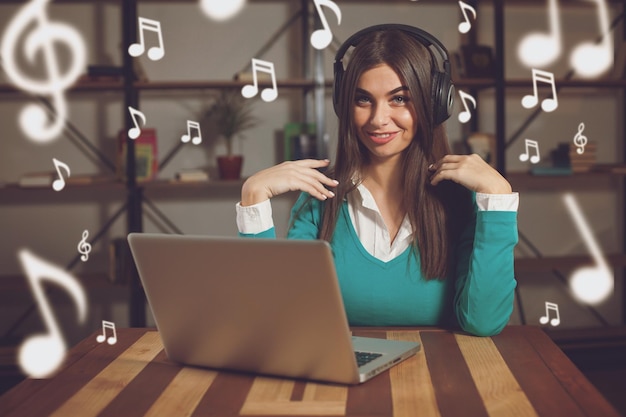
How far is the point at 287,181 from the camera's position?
1.56 meters

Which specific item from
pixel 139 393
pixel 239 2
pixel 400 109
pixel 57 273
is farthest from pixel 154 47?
pixel 139 393

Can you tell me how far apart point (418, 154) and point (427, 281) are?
298mm

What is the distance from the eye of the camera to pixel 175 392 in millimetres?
1085

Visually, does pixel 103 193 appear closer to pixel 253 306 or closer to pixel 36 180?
pixel 36 180

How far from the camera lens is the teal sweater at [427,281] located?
149 centimetres

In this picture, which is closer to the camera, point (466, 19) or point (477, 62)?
point (477, 62)

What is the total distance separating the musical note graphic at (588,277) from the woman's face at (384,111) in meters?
2.40

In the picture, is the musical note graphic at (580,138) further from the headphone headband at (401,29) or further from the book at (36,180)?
the book at (36,180)

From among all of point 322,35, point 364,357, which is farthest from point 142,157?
point 364,357

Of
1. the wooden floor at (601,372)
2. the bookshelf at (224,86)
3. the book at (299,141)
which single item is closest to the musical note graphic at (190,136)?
the bookshelf at (224,86)

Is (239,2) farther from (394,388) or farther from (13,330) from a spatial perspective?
(394,388)

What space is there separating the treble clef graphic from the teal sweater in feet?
7.52

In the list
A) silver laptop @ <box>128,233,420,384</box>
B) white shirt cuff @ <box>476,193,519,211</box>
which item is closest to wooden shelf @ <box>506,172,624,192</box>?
white shirt cuff @ <box>476,193,519,211</box>

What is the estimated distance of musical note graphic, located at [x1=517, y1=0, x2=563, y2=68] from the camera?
381 centimetres
